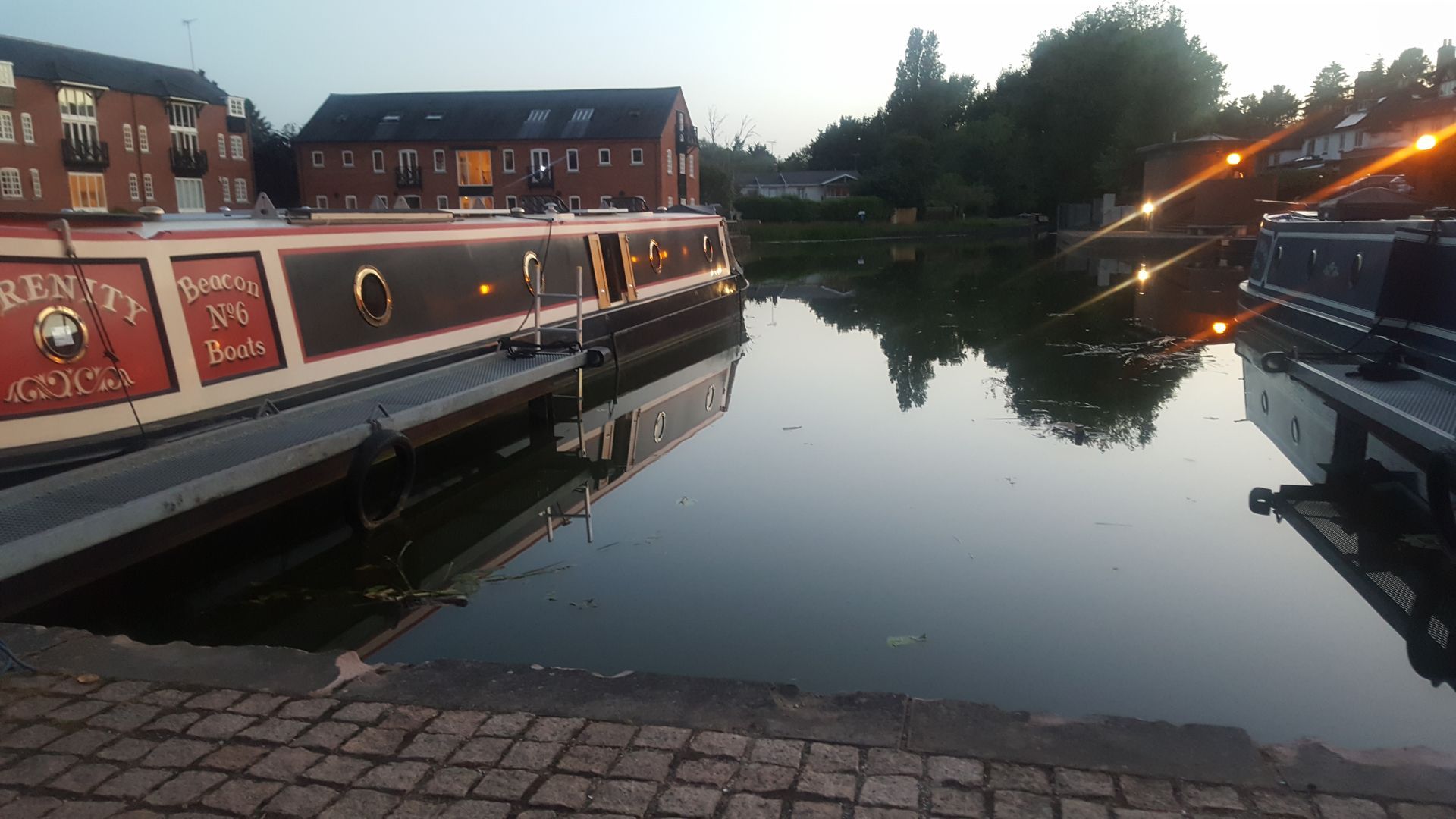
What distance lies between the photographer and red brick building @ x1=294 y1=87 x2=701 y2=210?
3953cm

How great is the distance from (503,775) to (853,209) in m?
49.7

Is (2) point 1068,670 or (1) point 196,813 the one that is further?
(2) point 1068,670

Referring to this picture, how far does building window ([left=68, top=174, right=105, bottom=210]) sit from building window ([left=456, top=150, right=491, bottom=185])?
12.1 m

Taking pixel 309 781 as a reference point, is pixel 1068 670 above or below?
below

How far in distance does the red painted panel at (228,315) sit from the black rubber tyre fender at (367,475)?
3.07 ft

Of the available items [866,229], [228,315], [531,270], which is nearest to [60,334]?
[228,315]

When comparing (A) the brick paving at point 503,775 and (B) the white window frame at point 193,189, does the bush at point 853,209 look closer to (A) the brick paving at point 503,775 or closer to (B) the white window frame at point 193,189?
(B) the white window frame at point 193,189

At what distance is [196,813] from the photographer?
2557 mm

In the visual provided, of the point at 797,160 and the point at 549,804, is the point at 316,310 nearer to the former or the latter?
the point at 549,804

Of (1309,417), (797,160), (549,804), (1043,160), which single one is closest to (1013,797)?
(549,804)

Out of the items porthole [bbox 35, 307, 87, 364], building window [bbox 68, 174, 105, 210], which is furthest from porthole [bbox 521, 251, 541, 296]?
building window [bbox 68, 174, 105, 210]

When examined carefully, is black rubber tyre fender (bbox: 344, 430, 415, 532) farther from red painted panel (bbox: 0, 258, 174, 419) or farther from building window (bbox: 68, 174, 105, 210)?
building window (bbox: 68, 174, 105, 210)

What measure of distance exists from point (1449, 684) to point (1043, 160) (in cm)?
5107

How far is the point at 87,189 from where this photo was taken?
109 feet
